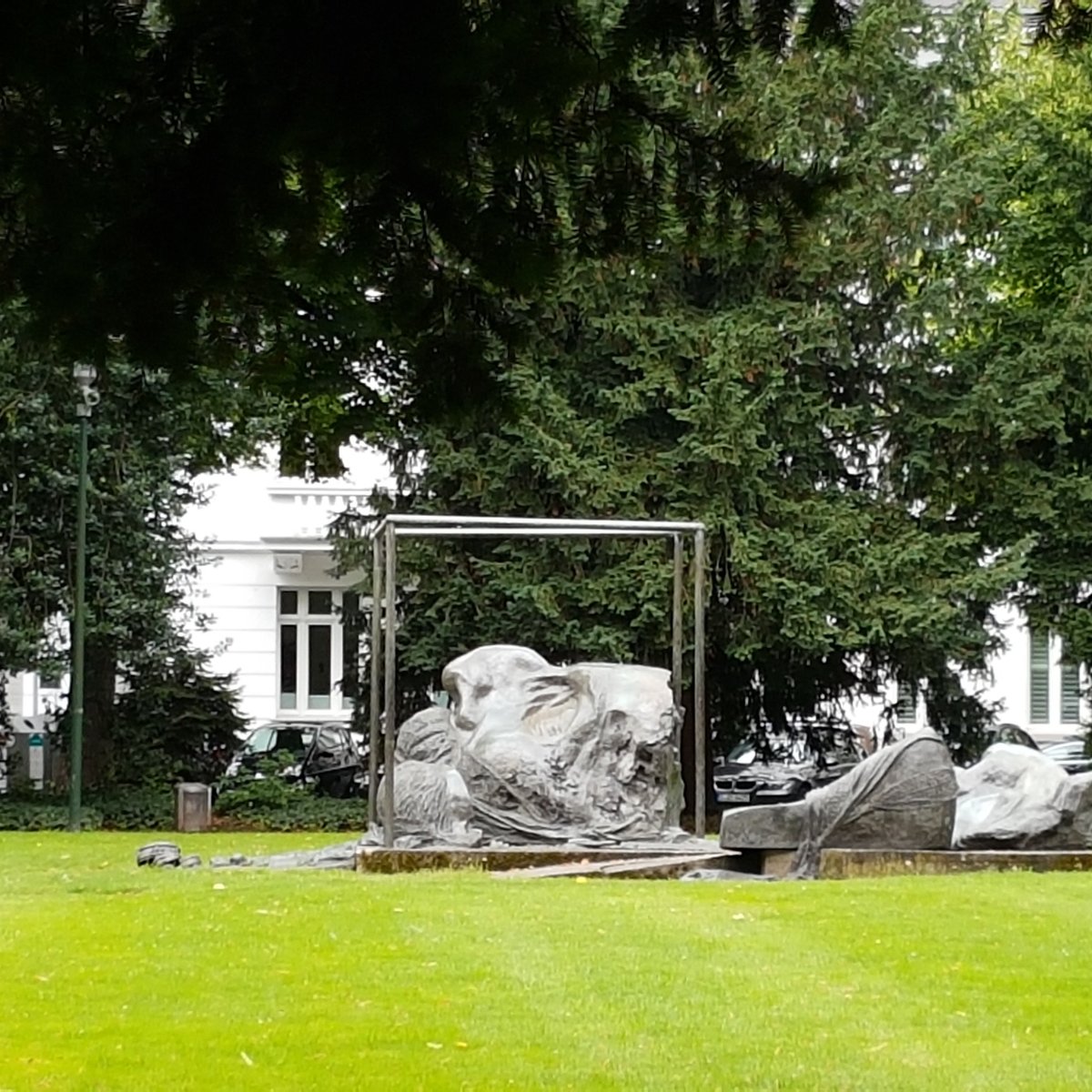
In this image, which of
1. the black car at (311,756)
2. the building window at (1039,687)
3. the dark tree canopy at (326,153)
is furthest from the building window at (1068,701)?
the dark tree canopy at (326,153)

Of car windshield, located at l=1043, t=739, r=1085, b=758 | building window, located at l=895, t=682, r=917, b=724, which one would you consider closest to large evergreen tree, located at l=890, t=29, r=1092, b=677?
building window, located at l=895, t=682, r=917, b=724

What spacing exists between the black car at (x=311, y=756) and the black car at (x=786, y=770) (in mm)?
5299

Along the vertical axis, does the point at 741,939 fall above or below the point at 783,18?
below

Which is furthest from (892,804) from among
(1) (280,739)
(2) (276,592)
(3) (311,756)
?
(2) (276,592)

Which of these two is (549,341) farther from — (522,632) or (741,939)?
(741,939)

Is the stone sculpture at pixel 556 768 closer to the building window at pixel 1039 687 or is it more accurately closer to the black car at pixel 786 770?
the black car at pixel 786 770

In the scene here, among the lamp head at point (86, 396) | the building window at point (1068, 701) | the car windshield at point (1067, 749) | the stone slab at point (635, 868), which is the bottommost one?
the stone slab at point (635, 868)

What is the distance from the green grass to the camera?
7535mm

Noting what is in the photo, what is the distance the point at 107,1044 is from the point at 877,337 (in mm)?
19167

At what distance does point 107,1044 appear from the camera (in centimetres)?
802

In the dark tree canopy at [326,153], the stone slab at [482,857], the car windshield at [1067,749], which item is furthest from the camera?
the car windshield at [1067,749]

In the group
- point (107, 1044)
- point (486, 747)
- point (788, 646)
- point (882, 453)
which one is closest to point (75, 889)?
point (486, 747)

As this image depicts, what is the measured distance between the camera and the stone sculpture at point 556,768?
56.8ft

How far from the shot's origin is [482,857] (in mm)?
16562
